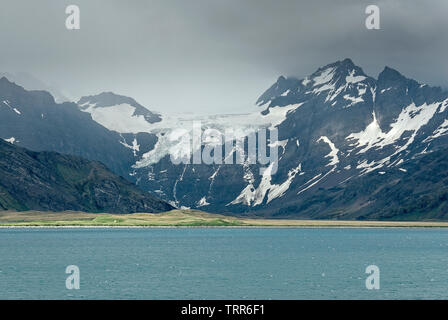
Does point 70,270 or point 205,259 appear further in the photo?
point 205,259

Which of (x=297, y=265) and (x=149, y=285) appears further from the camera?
(x=297, y=265)

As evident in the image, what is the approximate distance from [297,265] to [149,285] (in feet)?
173

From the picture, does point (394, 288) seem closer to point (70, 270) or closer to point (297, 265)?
point (297, 265)

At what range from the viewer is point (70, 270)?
16238cm

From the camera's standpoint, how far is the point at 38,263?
597 feet

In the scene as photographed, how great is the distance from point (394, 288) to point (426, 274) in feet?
90.6
